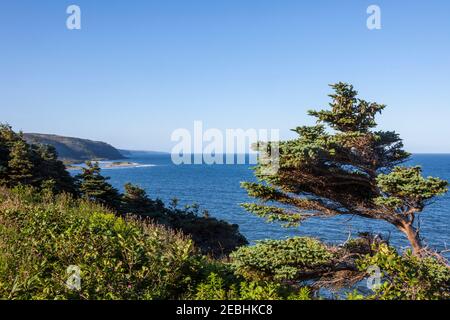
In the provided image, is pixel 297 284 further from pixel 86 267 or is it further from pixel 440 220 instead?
pixel 440 220

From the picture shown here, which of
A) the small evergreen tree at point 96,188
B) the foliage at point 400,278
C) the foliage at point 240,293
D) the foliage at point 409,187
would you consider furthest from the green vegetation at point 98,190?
the foliage at point 400,278

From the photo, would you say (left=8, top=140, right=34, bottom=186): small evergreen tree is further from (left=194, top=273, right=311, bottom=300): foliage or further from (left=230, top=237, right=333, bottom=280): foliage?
(left=194, top=273, right=311, bottom=300): foliage

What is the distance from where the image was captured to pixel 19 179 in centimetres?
2434

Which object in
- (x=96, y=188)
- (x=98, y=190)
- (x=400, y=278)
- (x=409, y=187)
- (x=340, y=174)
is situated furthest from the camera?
(x=96, y=188)

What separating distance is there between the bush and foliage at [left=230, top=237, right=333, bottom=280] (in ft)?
3.65

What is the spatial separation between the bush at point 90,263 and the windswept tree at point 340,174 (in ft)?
11.1

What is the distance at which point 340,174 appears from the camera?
9977 mm

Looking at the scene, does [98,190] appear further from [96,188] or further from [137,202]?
[137,202]

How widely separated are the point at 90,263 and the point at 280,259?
3.92 m

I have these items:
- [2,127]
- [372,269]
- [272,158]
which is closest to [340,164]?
[272,158]

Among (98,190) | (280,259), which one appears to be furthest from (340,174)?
(98,190)

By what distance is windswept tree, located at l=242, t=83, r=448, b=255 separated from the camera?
9.09 meters

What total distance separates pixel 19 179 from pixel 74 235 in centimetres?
2031

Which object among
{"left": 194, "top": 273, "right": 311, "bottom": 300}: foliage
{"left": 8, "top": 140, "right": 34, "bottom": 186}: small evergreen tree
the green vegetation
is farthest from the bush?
the green vegetation
